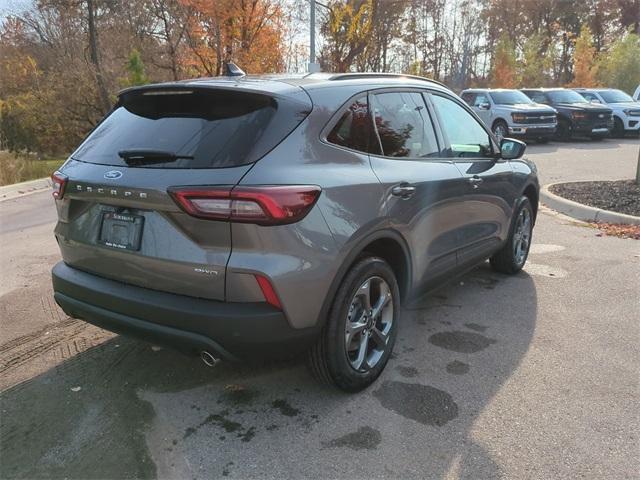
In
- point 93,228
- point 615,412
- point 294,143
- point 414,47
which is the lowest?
point 615,412

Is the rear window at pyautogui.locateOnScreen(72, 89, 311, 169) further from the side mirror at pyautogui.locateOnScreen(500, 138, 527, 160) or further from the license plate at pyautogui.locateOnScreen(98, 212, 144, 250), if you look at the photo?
the side mirror at pyautogui.locateOnScreen(500, 138, 527, 160)

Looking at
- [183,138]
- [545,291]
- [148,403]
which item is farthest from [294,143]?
[545,291]

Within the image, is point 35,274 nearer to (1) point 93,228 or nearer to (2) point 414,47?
(1) point 93,228

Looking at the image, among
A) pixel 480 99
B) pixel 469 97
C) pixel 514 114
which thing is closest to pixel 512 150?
pixel 514 114

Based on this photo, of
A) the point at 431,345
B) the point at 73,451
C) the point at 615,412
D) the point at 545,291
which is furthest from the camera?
the point at 545,291

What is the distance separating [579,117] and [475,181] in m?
16.9

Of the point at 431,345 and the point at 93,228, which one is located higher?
the point at 93,228

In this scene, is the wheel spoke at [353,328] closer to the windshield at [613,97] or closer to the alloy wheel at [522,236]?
the alloy wheel at [522,236]

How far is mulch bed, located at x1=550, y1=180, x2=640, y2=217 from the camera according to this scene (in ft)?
25.8

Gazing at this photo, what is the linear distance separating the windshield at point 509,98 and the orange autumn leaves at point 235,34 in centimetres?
756

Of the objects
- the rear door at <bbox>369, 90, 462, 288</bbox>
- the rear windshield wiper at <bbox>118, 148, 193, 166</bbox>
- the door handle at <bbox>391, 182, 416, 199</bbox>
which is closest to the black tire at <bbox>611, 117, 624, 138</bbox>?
the rear door at <bbox>369, 90, 462, 288</bbox>

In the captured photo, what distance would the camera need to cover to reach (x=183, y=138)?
2695 millimetres

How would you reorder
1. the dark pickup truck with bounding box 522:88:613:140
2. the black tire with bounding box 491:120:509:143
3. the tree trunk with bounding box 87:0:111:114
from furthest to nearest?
the tree trunk with bounding box 87:0:111:114
the dark pickup truck with bounding box 522:88:613:140
the black tire with bounding box 491:120:509:143

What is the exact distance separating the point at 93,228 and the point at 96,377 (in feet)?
3.16
